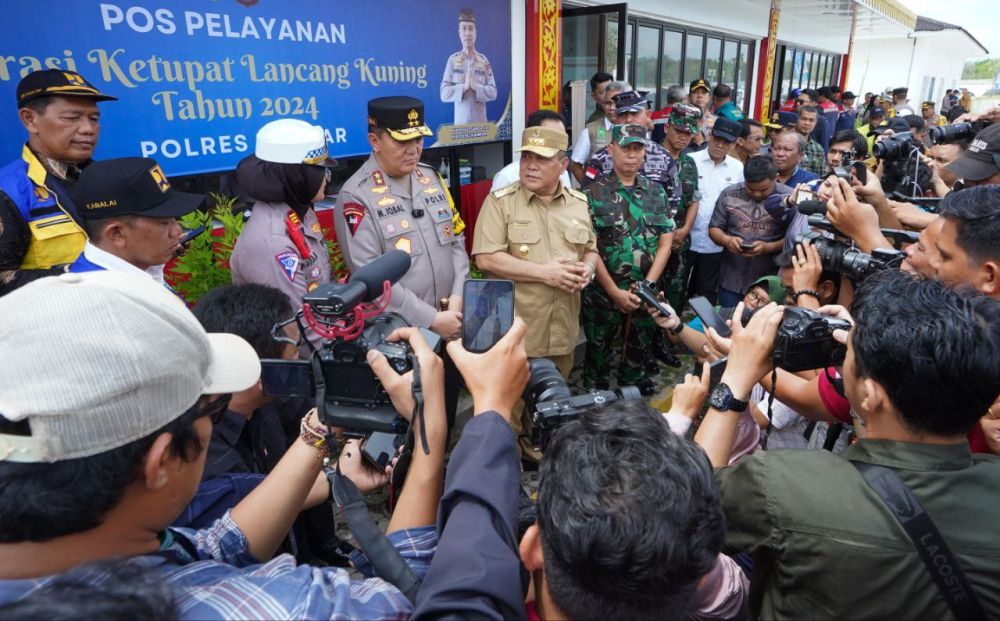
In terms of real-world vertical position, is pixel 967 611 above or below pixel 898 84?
above

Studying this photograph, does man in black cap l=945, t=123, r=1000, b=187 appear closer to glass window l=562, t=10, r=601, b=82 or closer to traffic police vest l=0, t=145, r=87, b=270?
traffic police vest l=0, t=145, r=87, b=270

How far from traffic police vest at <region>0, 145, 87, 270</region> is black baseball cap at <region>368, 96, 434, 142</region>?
1.31 meters

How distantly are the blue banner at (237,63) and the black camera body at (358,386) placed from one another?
2.55m

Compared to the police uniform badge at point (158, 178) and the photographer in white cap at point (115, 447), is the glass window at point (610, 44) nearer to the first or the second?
the police uniform badge at point (158, 178)

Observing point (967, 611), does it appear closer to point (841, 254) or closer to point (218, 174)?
Answer: point (841, 254)

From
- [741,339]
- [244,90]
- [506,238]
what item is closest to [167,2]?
[244,90]

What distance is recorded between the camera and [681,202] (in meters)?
4.15

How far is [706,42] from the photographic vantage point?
966cm

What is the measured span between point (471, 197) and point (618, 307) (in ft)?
7.34

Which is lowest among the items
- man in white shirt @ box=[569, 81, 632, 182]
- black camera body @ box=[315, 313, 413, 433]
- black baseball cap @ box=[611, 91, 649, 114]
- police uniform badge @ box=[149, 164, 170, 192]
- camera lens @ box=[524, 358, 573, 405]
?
man in white shirt @ box=[569, 81, 632, 182]

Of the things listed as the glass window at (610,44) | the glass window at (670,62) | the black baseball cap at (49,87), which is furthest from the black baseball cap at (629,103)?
the glass window at (670,62)

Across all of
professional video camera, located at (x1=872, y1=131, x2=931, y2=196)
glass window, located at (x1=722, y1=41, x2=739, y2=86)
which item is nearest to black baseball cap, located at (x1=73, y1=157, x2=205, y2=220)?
professional video camera, located at (x1=872, y1=131, x2=931, y2=196)

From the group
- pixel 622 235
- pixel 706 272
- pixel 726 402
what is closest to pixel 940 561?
pixel 726 402

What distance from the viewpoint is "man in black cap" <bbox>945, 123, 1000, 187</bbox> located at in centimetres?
273
